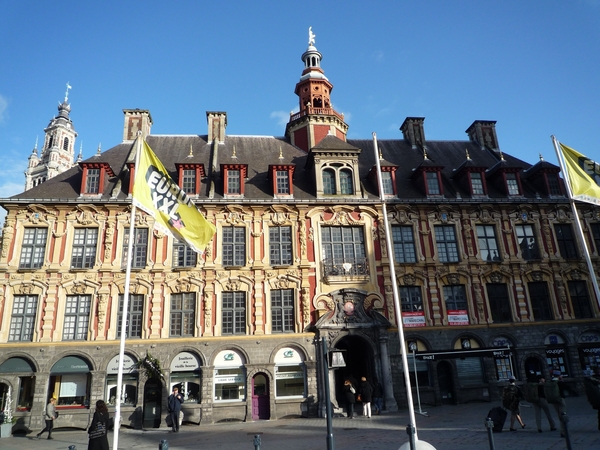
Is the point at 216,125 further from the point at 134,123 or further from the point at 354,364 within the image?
the point at 354,364

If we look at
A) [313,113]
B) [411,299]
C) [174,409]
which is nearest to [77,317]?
[174,409]

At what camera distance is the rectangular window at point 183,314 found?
77.6ft

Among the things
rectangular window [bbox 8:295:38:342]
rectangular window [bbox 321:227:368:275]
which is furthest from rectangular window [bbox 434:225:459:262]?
rectangular window [bbox 8:295:38:342]

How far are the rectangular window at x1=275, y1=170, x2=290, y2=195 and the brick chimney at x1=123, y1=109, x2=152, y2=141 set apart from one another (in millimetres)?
11382

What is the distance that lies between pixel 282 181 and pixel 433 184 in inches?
394

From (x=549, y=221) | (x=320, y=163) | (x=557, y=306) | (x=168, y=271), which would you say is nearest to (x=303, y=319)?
(x=168, y=271)

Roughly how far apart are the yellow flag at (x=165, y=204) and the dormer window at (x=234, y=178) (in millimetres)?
12102

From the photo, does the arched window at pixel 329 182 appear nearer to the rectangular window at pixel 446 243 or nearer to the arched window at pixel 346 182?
the arched window at pixel 346 182

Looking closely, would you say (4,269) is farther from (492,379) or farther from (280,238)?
(492,379)

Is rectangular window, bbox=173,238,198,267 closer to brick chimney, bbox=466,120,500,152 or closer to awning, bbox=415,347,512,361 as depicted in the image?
awning, bbox=415,347,512,361

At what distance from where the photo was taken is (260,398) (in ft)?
75.7

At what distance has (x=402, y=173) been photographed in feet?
101

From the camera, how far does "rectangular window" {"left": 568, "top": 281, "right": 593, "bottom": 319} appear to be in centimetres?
2653

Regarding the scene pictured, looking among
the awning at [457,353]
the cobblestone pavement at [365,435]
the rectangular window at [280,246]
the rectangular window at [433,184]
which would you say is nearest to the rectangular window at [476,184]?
the rectangular window at [433,184]
